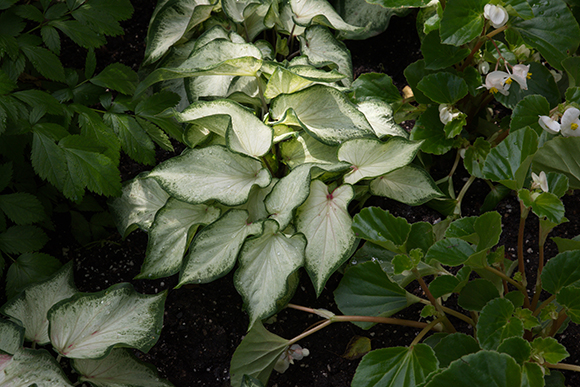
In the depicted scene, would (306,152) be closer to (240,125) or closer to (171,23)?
(240,125)

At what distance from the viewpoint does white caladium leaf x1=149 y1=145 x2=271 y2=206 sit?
1112 mm

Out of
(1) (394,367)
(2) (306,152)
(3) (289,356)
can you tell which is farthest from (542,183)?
(3) (289,356)

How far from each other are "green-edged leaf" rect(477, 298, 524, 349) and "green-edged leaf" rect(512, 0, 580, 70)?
0.66 meters

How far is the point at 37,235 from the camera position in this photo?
1175 mm

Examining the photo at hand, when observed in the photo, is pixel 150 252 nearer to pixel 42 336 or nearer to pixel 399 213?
pixel 42 336

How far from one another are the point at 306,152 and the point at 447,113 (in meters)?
0.40

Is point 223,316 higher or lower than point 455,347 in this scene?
lower

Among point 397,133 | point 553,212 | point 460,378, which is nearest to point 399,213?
point 397,133

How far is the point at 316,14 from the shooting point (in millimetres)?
1459

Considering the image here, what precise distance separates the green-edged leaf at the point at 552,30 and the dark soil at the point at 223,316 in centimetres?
41

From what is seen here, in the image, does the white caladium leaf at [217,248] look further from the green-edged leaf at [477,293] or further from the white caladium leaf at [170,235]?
the green-edged leaf at [477,293]

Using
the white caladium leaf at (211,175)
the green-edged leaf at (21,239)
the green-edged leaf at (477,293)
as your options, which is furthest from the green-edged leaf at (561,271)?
the green-edged leaf at (21,239)

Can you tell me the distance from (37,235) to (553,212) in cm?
116

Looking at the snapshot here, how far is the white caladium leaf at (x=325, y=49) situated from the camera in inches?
56.7
